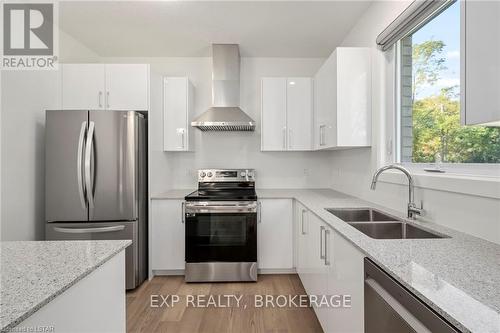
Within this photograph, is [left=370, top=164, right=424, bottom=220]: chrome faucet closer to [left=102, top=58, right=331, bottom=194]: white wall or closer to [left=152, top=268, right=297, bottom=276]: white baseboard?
[left=152, top=268, right=297, bottom=276]: white baseboard

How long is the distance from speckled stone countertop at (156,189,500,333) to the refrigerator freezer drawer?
1.95 metres

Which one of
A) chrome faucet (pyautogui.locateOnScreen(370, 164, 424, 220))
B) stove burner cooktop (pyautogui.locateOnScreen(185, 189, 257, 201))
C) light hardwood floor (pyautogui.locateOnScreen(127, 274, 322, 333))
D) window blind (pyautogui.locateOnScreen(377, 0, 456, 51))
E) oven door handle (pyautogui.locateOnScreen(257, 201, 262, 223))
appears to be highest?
window blind (pyautogui.locateOnScreen(377, 0, 456, 51))

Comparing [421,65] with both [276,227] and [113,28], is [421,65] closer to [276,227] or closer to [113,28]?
[276,227]

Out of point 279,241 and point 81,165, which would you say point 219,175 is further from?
point 81,165

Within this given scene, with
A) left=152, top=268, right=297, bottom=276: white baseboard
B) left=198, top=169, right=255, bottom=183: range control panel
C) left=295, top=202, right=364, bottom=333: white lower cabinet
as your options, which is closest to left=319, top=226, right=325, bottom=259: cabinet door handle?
left=295, top=202, right=364, bottom=333: white lower cabinet

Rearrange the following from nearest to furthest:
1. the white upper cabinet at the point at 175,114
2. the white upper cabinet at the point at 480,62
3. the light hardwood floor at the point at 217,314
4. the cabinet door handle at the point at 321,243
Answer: the white upper cabinet at the point at 480,62, the cabinet door handle at the point at 321,243, the light hardwood floor at the point at 217,314, the white upper cabinet at the point at 175,114

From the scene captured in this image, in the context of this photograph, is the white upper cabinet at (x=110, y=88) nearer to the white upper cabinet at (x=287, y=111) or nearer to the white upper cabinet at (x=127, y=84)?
the white upper cabinet at (x=127, y=84)

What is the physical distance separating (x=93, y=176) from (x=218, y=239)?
4.26 feet

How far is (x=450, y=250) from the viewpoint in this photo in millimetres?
1140

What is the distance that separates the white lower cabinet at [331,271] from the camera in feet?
4.17

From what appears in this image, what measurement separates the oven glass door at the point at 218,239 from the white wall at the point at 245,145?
2.81ft

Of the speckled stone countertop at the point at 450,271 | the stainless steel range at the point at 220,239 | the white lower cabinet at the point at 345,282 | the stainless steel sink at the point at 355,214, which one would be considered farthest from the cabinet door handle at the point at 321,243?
the stainless steel range at the point at 220,239

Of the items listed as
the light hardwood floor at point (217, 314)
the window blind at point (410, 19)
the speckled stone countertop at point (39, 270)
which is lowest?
the light hardwood floor at point (217, 314)

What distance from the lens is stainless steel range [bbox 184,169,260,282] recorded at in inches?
109
